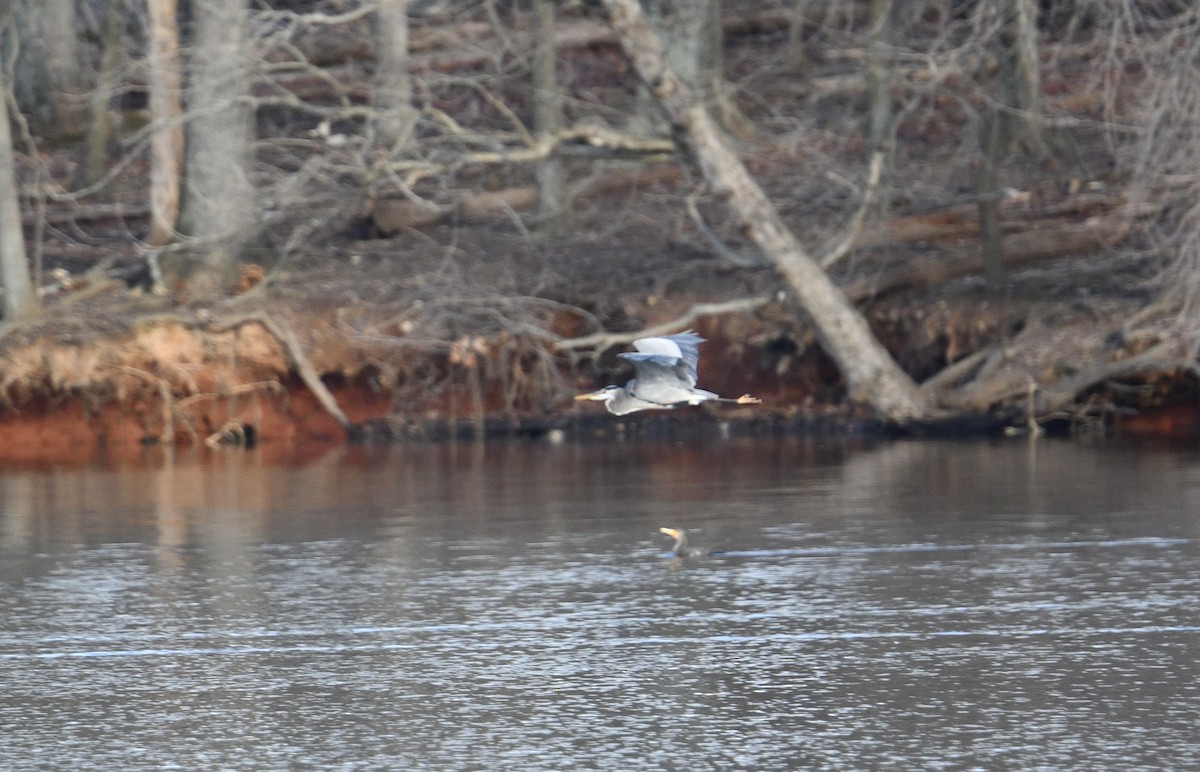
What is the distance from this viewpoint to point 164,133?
23.6 m

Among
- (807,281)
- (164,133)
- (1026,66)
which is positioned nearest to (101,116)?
A: (164,133)

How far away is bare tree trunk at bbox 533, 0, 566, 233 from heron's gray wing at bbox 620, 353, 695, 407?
11798 millimetres

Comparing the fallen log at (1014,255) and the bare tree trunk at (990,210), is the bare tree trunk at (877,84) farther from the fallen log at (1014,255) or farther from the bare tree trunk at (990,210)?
the fallen log at (1014,255)

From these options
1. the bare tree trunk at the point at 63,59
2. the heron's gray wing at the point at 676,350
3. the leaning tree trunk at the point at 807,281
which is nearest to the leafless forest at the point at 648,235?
the leaning tree trunk at the point at 807,281

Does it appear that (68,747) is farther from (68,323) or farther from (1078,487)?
(68,323)

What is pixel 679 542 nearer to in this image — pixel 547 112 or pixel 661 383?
pixel 661 383

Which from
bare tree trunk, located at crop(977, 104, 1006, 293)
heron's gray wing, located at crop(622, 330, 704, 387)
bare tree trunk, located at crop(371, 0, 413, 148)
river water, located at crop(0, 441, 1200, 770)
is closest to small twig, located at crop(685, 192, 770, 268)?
bare tree trunk, located at crop(977, 104, 1006, 293)

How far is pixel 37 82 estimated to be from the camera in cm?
2977

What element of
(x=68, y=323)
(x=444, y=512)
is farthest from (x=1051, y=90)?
(x=444, y=512)

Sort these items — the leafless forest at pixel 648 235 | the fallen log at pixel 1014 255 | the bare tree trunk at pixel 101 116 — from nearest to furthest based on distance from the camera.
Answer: the leafless forest at pixel 648 235 < the fallen log at pixel 1014 255 < the bare tree trunk at pixel 101 116

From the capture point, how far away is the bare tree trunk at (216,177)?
22000 mm

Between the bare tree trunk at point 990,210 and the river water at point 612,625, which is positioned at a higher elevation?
the bare tree trunk at point 990,210

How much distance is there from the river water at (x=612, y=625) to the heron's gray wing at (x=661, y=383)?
0.91m

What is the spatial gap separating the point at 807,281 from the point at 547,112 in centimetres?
521
